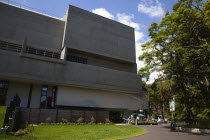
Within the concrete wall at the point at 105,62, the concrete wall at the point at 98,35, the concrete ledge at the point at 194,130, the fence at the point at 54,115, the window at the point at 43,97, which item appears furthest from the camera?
the concrete wall at the point at 105,62

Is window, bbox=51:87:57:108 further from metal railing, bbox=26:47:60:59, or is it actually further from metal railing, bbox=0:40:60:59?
metal railing, bbox=0:40:60:59

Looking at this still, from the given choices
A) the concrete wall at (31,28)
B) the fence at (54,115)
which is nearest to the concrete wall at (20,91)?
the concrete wall at (31,28)

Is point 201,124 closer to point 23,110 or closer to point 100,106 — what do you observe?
point 100,106

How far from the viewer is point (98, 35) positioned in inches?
1275

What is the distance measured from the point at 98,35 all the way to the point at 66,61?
933 centimetres

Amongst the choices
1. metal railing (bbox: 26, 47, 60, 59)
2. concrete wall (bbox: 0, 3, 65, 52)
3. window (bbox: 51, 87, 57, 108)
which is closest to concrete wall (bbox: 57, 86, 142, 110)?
window (bbox: 51, 87, 57, 108)

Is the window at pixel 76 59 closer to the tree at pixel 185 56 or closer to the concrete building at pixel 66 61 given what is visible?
the concrete building at pixel 66 61

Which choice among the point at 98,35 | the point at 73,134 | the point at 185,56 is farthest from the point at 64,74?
the point at 185,56

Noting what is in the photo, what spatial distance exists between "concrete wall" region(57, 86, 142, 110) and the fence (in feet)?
19.0

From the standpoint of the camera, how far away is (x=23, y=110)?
18969 mm

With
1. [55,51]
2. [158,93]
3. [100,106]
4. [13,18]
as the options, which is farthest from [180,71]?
[13,18]

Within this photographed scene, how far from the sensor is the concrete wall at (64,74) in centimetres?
2306

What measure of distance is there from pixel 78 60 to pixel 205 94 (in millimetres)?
21734

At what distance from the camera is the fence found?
1902 centimetres
